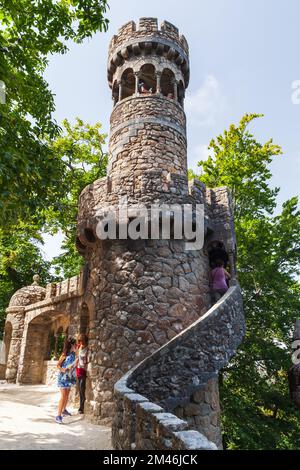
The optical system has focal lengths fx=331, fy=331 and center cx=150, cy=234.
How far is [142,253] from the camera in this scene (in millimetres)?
7172

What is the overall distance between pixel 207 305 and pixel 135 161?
4123 mm

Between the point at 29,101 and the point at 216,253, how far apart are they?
5635mm

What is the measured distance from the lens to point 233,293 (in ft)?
22.9

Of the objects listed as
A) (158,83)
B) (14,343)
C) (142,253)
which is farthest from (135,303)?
(14,343)

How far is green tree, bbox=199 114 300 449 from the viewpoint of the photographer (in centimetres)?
1080

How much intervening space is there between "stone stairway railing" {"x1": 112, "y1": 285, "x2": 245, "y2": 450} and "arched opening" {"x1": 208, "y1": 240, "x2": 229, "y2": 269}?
1097 millimetres

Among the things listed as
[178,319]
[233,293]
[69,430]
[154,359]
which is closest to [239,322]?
[233,293]

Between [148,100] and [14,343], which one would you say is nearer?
[148,100]

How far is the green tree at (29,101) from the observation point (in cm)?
549

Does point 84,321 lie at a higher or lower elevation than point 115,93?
lower

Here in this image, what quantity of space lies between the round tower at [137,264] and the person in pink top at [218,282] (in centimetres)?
21

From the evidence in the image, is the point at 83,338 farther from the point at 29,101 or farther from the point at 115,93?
the point at 115,93

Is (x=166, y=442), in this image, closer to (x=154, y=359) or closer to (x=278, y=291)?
(x=154, y=359)

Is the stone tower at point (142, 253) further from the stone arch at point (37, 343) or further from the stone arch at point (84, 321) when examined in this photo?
the stone arch at point (37, 343)
